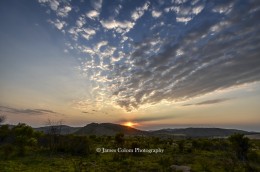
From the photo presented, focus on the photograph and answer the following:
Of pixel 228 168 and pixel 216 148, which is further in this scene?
pixel 216 148

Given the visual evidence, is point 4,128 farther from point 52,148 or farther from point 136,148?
point 136,148

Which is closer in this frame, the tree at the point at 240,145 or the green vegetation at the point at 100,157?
the green vegetation at the point at 100,157

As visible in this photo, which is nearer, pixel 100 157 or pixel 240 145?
pixel 100 157

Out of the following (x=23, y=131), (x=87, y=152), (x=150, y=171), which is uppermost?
(x=23, y=131)

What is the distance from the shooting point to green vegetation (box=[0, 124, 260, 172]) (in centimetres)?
2511

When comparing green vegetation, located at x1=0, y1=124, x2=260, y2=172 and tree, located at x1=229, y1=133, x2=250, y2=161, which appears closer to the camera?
green vegetation, located at x1=0, y1=124, x2=260, y2=172

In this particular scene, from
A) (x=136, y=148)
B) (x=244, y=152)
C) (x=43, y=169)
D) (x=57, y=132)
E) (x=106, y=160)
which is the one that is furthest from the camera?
(x=57, y=132)

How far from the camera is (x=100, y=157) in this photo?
1309 inches

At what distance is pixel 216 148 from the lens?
47719mm

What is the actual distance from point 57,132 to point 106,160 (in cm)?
1957

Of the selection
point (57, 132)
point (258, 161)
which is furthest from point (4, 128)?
point (258, 161)

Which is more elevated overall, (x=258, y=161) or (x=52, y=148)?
(x=52, y=148)

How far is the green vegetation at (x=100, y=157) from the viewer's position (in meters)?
25.1

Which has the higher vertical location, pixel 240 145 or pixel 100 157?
pixel 240 145
